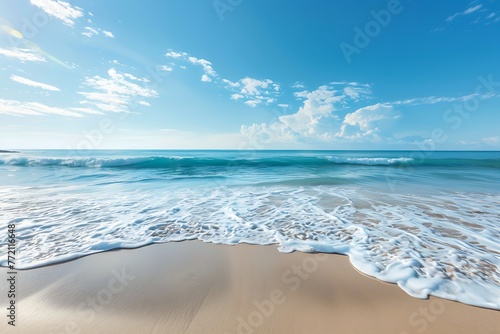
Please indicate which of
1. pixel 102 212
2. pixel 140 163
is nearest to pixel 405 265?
pixel 102 212

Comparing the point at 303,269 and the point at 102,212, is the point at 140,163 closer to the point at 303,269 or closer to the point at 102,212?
the point at 102,212

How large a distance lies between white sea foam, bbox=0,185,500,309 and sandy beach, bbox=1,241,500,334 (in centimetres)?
31

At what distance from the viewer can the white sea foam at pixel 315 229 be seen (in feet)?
9.45

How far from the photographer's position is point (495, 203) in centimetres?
661

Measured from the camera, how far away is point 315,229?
4.39 metres

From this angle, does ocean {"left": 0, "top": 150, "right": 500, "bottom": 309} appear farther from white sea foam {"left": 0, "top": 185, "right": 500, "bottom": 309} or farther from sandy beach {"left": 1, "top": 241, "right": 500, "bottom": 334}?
sandy beach {"left": 1, "top": 241, "right": 500, "bottom": 334}

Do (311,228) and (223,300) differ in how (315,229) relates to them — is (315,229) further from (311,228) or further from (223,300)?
(223,300)

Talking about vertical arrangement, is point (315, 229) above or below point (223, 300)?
below

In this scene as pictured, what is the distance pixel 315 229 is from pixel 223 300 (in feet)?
8.69

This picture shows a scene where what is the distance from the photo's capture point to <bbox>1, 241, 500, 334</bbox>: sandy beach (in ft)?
6.72

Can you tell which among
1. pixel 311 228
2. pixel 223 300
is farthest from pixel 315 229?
pixel 223 300

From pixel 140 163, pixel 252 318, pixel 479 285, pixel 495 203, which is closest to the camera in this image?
pixel 252 318

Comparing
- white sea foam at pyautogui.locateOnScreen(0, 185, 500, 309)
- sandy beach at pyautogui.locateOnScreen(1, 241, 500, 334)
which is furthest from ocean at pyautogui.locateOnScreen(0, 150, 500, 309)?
sandy beach at pyautogui.locateOnScreen(1, 241, 500, 334)

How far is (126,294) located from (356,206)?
→ 593 cm
